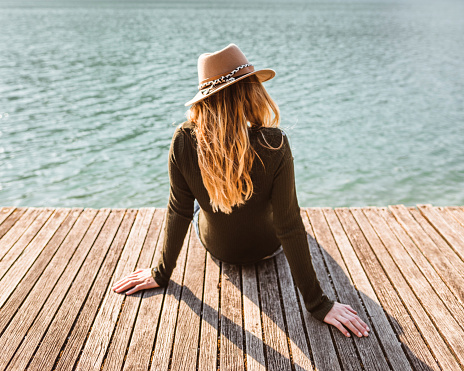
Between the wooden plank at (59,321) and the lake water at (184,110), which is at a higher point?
the wooden plank at (59,321)

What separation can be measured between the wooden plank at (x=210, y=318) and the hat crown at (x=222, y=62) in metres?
1.53

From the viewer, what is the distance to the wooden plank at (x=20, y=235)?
3.32m

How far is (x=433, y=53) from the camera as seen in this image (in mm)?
16781

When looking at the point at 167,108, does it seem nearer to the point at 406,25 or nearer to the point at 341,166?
the point at 341,166

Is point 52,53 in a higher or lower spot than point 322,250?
lower

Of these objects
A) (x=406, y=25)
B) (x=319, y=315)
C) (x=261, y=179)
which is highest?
(x=261, y=179)

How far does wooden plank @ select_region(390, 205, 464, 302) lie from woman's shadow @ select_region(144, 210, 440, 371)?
1.64 ft

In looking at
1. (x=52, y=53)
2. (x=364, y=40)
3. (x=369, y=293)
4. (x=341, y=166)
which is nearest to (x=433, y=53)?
(x=364, y=40)

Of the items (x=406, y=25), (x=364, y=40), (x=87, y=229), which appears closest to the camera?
(x=87, y=229)

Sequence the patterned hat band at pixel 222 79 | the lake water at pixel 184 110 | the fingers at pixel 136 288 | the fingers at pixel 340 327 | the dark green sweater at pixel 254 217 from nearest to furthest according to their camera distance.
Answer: the patterned hat band at pixel 222 79 → the dark green sweater at pixel 254 217 → the fingers at pixel 340 327 → the fingers at pixel 136 288 → the lake water at pixel 184 110

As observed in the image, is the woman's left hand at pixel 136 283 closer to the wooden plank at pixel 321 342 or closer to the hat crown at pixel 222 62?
the wooden plank at pixel 321 342

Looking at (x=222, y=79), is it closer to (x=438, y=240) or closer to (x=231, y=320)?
(x=231, y=320)

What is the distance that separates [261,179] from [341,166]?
18.6ft

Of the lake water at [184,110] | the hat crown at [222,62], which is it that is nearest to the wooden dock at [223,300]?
the hat crown at [222,62]
